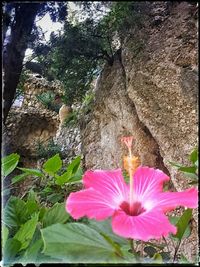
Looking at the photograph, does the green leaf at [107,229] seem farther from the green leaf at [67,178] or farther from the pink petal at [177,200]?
the green leaf at [67,178]

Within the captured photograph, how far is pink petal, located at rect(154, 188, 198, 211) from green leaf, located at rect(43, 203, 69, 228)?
0.32 feet

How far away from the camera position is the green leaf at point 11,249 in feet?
0.94

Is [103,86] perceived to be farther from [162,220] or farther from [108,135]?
[162,220]

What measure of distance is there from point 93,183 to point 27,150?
0.98ft

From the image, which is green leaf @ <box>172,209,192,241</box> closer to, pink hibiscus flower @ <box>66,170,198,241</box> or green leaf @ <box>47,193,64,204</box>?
pink hibiscus flower @ <box>66,170,198,241</box>

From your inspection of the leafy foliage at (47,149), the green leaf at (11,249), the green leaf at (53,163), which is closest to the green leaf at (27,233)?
the green leaf at (11,249)

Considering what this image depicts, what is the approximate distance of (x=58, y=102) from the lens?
1.81 feet

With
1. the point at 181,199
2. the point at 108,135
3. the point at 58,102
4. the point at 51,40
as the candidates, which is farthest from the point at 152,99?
the point at 181,199

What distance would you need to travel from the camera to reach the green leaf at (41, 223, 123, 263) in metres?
0.20

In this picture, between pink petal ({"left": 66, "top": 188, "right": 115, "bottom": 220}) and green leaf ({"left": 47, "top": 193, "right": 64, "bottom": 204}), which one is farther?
green leaf ({"left": 47, "top": 193, "right": 64, "bottom": 204})

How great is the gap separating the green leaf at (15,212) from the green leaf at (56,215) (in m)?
0.05

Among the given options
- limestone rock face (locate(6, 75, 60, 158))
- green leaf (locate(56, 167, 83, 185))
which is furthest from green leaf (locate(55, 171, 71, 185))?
limestone rock face (locate(6, 75, 60, 158))

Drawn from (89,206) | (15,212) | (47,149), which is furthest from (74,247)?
(47,149)

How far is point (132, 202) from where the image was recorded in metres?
0.25
